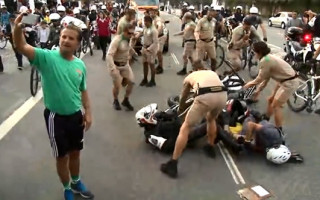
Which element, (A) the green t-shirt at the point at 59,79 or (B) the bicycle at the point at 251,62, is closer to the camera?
(A) the green t-shirt at the point at 59,79

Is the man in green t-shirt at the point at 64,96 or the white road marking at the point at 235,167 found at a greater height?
the man in green t-shirt at the point at 64,96

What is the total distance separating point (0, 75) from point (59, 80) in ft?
27.3

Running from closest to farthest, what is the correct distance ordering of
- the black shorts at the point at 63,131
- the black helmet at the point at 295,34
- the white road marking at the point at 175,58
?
the black shorts at the point at 63,131 → the black helmet at the point at 295,34 → the white road marking at the point at 175,58

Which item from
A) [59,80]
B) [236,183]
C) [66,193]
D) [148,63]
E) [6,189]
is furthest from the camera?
[148,63]

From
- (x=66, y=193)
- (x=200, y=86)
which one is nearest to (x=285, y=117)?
(x=200, y=86)

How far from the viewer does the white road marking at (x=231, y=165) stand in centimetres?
557

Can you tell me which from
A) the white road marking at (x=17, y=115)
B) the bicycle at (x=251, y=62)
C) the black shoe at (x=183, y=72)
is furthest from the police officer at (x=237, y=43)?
the white road marking at (x=17, y=115)

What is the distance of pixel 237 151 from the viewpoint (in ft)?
20.7

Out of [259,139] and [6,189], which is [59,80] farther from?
[259,139]

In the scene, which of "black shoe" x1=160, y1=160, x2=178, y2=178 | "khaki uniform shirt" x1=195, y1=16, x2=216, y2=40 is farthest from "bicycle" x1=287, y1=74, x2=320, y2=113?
"black shoe" x1=160, y1=160, x2=178, y2=178

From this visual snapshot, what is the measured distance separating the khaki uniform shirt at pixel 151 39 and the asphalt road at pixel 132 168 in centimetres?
294

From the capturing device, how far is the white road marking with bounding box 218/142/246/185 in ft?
18.3

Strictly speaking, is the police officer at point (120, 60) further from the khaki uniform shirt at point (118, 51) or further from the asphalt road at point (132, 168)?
the asphalt road at point (132, 168)

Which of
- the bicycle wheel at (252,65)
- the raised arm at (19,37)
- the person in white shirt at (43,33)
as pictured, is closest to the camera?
the raised arm at (19,37)
